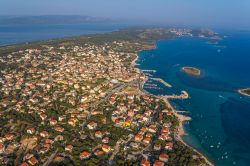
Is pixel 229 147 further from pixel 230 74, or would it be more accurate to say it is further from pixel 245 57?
pixel 245 57

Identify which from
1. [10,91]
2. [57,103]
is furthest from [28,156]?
[10,91]

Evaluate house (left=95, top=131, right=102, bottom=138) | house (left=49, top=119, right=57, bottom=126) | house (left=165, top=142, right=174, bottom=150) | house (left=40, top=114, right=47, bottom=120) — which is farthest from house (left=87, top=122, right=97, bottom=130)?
house (left=165, top=142, right=174, bottom=150)

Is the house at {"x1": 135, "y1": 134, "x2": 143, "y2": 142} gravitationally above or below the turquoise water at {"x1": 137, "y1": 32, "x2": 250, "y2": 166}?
above

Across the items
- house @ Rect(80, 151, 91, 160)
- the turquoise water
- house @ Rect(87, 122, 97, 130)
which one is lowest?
the turquoise water

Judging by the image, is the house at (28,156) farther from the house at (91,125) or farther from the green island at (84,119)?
the house at (91,125)

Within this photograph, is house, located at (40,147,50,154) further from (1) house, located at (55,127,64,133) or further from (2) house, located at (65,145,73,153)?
(1) house, located at (55,127,64,133)

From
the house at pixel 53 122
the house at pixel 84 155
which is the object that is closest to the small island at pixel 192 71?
the house at pixel 53 122

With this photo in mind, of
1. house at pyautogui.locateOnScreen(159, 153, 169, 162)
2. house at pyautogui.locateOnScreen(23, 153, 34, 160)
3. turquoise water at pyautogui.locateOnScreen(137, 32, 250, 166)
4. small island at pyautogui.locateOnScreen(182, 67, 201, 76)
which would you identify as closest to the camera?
house at pyautogui.locateOnScreen(23, 153, 34, 160)

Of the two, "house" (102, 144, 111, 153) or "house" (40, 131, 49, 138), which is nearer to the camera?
"house" (102, 144, 111, 153)

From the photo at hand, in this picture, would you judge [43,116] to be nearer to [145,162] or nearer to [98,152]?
[98,152]
